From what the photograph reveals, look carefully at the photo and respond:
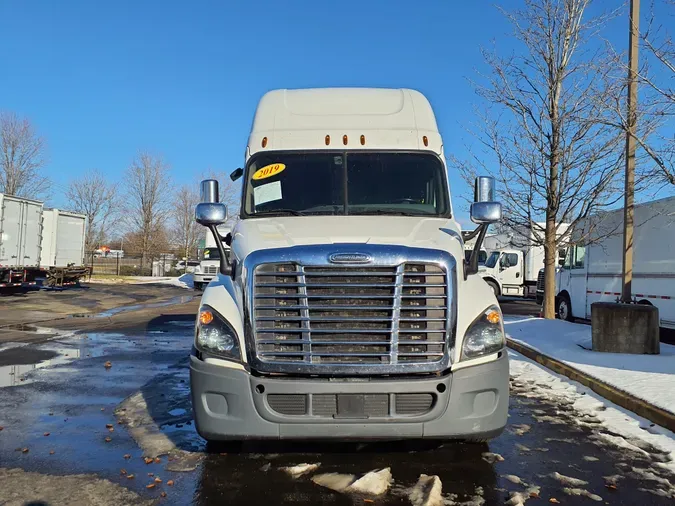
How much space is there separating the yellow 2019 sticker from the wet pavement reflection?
259 cm

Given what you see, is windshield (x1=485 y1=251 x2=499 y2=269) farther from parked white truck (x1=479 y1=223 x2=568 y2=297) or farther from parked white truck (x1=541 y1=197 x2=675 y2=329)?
parked white truck (x1=541 y1=197 x2=675 y2=329)

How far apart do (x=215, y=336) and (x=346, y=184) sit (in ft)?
7.25

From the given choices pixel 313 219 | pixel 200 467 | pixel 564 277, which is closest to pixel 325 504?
pixel 200 467

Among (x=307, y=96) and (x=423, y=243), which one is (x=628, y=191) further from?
(x=423, y=243)

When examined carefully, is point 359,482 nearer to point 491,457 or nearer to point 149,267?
point 491,457

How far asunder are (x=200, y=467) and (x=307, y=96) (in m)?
4.11

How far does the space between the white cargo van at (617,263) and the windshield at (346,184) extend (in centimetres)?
782

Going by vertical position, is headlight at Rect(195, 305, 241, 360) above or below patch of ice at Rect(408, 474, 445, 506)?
above

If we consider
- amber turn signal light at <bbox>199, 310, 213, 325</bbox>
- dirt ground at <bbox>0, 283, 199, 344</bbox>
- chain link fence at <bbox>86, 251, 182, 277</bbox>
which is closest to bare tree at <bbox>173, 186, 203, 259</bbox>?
chain link fence at <bbox>86, 251, 182, 277</bbox>

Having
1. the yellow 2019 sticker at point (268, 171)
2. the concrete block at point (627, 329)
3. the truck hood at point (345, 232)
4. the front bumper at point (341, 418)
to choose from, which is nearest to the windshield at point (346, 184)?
the yellow 2019 sticker at point (268, 171)

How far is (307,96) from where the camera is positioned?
6562mm

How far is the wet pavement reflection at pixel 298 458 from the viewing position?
405cm

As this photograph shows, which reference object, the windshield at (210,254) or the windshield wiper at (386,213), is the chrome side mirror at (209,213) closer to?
the windshield wiper at (386,213)

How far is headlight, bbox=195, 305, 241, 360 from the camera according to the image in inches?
165
